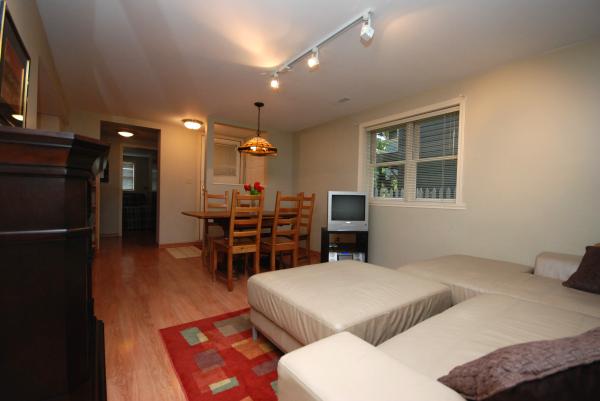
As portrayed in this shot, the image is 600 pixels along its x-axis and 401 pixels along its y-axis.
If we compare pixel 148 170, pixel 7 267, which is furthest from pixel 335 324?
pixel 148 170

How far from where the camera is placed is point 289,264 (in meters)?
3.69

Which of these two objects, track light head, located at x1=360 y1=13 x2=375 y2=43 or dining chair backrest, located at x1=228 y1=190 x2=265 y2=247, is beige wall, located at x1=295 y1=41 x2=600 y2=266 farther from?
dining chair backrest, located at x1=228 y1=190 x2=265 y2=247

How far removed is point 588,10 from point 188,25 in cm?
283

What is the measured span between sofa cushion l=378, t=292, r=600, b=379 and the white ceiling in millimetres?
1909

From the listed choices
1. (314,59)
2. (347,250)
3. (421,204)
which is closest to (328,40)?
(314,59)

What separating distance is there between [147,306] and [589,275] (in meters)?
3.26

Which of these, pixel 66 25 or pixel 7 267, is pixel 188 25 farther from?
pixel 7 267

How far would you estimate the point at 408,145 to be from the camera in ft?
11.0

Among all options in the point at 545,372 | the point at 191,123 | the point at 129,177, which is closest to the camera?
the point at 545,372

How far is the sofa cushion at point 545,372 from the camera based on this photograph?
1.48ft

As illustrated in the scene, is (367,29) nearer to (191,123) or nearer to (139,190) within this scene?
(191,123)

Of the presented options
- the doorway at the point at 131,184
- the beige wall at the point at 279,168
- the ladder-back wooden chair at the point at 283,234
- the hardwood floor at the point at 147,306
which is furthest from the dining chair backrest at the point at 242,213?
the doorway at the point at 131,184

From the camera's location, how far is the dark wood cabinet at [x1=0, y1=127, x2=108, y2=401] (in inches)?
23.6

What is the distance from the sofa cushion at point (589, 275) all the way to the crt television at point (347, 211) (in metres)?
2.02
